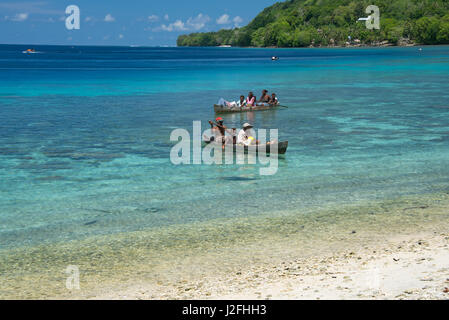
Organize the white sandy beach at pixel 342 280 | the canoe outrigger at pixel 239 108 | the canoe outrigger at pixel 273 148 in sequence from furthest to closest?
the canoe outrigger at pixel 239 108 → the canoe outrigger at pixel 273 148 → the white sandy beach at pixel 342 280

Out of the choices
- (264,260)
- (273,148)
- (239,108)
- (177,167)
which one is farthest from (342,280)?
(239,108)

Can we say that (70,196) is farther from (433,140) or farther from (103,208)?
(433,140)

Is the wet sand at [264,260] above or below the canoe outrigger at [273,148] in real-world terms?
below

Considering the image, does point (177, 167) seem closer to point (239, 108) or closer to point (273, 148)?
point (273, 148)

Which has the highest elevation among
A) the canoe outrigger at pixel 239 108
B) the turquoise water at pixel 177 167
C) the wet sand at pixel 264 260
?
the canoe outrigger at pixel 239 108

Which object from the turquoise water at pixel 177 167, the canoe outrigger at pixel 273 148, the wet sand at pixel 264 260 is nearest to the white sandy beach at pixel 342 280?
the wet sand at pixel 264 260

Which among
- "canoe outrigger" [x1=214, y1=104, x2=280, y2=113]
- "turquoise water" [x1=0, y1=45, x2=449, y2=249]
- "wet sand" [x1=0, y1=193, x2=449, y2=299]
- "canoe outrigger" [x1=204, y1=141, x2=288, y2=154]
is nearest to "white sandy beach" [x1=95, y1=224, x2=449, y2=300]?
"wet sand" [x1=0, y1=193, x2=449, y2=299]

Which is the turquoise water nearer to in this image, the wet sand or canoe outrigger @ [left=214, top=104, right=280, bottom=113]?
canoe outrigger @ [left=214, top=104, right=280, bottom=113]

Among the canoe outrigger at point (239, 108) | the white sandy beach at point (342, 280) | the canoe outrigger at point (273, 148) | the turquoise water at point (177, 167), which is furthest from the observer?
the canoe outrigger at point (239, 108)

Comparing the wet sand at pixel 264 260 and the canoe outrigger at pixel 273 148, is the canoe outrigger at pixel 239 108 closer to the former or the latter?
the canoe outrigger at pixel 273 148

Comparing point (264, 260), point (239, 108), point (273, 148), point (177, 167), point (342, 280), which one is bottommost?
point (264, 260)

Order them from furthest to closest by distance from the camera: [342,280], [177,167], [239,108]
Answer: [239,108]
[177,167]
[342,280]

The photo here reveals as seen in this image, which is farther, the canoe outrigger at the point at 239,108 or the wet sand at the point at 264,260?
the canoe outrigger at the point at 239,108

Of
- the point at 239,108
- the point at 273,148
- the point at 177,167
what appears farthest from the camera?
the point at 239,108
